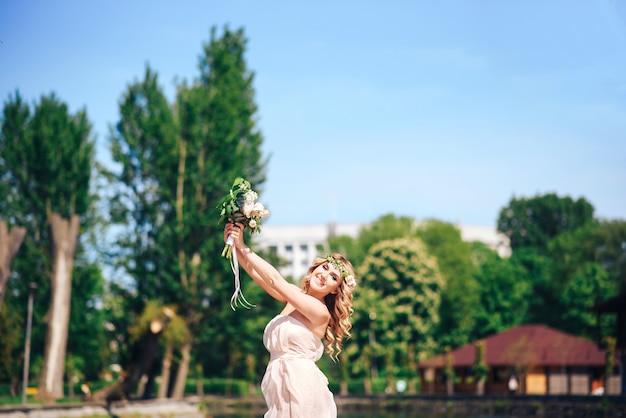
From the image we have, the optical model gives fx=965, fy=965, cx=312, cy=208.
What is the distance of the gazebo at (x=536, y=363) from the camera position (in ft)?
186

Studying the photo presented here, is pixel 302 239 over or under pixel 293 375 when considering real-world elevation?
over

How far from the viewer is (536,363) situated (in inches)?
2250

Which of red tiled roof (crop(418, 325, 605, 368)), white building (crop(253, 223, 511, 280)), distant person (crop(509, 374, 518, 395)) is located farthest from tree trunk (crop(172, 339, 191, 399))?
white building (crop(253, 223, 511, 280))

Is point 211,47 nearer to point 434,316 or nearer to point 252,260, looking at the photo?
point 434,316

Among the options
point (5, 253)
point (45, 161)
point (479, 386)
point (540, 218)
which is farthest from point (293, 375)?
point (540, 218)

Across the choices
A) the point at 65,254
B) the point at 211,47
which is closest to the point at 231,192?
the point at 65,254

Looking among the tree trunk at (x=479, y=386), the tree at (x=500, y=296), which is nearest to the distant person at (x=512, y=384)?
the tree trunk at (x=479, y=386)

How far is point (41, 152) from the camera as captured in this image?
44031mm

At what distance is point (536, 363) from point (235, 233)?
52.7m

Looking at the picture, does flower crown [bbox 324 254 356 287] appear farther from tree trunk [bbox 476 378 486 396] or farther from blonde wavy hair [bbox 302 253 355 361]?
tree trunk [bbox 476 378 486 396]

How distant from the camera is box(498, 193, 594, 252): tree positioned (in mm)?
84312

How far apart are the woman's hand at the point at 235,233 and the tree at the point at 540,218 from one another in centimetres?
7856

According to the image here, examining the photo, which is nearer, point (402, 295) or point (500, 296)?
point (402, 295)

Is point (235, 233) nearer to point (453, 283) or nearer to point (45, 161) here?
point (45, 161)
